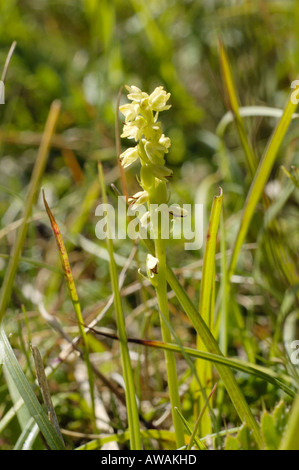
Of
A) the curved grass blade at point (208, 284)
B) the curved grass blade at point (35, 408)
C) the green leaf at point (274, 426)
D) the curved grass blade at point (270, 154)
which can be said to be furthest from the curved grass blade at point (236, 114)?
the curved grass blade at point (35, 408)

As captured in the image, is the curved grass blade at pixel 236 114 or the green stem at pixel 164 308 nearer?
the green stem at pixel 164 308

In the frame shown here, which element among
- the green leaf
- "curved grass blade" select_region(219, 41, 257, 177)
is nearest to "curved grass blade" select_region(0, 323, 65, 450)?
the green leaf

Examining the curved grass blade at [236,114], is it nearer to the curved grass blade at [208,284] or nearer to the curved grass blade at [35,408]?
the curved grass blade at [208,284]

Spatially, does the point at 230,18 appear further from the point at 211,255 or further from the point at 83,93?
the point at 211,255

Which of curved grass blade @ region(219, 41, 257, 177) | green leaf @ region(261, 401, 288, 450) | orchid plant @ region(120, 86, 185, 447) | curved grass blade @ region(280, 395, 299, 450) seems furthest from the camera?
curved grass blade @ region(219, 41, 257, 177)

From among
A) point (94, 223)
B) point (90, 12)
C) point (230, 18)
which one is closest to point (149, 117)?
point (94, 223)

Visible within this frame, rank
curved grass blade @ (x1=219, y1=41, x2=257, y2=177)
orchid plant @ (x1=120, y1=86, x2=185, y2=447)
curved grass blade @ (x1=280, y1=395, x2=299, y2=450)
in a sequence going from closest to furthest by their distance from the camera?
curved grass blade @ (x1=280, y1=395, x2=299, y2=450) < orchid plant @ (x1=120, y1=86, x2=185, y2=447) < curved grass blade @ (x1=219, y1=41, x2=257, y2=177)

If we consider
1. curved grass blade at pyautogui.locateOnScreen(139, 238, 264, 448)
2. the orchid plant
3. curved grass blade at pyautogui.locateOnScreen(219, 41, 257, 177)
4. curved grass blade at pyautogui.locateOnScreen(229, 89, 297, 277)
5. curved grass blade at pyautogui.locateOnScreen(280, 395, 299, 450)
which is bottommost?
curved grass blade at pyautogui.locateOnScreen(280, 395, 299, 450)

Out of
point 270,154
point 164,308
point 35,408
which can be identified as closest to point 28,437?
point 35,408

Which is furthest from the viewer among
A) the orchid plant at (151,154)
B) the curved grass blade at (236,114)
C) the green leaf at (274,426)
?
the curved grass blade at (236,114)

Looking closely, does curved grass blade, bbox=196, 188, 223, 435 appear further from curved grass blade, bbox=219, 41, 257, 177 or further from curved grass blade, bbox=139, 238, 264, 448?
curved grass blade, bbox=219, 41, 257, 177

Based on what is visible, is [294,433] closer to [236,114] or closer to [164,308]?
[164,308]

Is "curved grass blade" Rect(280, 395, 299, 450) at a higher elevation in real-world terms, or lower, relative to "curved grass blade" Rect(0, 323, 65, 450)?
lower
